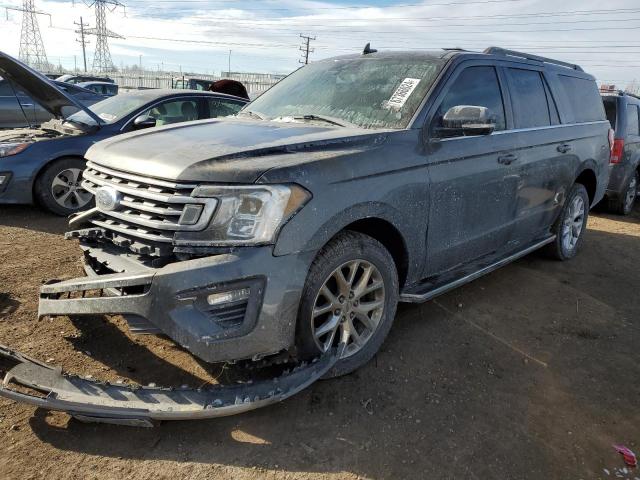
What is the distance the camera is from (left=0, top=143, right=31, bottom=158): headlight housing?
18.4 ft

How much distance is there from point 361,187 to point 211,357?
1185 millimetres

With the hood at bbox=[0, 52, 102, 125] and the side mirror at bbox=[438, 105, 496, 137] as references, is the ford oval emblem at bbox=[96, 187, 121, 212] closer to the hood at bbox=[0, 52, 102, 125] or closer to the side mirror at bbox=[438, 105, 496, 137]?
the side mirror at bbox=[438, 105, 496, 137]

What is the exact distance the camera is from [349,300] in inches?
113

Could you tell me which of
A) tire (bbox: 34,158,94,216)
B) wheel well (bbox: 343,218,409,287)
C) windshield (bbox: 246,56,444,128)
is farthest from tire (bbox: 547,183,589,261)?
tire (bbox: 34,158,94,216)

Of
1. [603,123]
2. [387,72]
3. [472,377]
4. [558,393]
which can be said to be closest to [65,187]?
[387,72]

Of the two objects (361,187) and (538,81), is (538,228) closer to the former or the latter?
(538,81)

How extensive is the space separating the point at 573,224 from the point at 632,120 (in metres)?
4.02

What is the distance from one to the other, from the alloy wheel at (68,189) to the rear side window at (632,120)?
8.11m

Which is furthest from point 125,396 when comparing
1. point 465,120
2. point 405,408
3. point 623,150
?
point 623,150

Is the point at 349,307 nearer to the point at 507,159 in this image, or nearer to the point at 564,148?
the point at 507,159

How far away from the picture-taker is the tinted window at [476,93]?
3406 mm

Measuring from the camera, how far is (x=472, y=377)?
310 centimetres

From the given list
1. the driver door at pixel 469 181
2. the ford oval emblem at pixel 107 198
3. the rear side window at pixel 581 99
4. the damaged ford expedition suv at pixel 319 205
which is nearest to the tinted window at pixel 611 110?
the rear side window at pixel 581 99

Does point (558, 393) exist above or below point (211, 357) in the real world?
below
